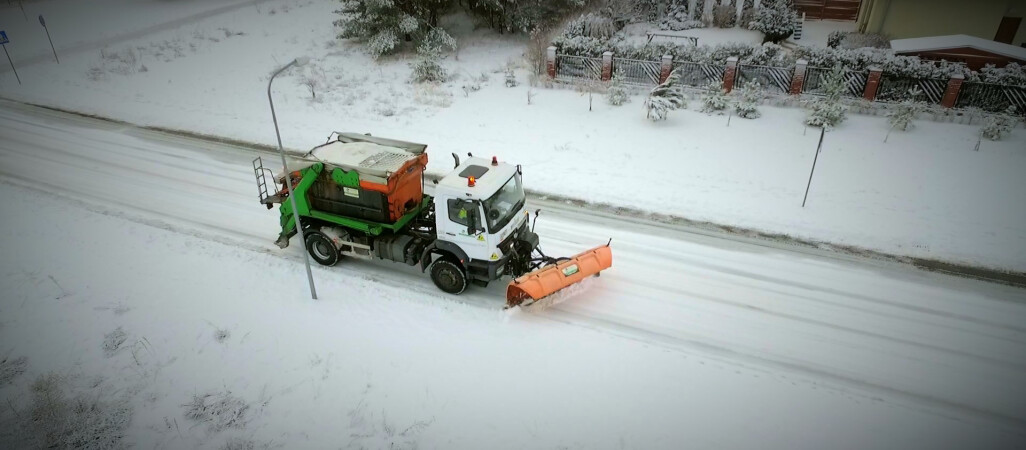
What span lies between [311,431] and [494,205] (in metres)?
4.59

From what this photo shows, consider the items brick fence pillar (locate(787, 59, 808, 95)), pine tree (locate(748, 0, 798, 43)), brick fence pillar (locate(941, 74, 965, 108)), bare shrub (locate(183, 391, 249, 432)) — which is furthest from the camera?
pine tree (locate(748, 0, 798, 43))

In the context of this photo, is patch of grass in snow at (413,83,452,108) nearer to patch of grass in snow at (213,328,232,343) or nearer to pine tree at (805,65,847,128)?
patch of grass in snow at (213,328,232,343)

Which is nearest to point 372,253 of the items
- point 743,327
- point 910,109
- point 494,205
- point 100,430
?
point 494,205

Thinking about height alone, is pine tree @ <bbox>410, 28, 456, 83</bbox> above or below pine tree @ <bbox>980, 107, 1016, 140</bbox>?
above

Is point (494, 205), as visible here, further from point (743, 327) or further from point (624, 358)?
point (743, 327)

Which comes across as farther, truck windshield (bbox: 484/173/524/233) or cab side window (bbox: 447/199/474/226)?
truck windshield (bbox: 484/173/524/233)

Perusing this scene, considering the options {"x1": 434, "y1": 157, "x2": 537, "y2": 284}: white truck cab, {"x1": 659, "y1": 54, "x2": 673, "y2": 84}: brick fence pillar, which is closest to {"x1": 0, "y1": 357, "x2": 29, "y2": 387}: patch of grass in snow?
{"x1": 434, "y1": 157, "x2": 537, "y2": 284}: white truck cab

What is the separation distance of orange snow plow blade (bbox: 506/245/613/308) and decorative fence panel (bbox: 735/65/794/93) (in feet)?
41.9

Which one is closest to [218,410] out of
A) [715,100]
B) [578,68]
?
[715,100]

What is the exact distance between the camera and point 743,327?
31.6ft

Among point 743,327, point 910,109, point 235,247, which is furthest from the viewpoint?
point 910,109

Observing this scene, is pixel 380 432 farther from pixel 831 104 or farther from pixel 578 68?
pixel 578 68

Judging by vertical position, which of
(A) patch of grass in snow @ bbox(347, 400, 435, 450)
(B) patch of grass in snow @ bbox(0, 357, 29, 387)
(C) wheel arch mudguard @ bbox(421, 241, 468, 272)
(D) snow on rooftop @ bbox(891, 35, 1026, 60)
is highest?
(D) snow on rooftop @ bbox(891, 35, 1026, 60)

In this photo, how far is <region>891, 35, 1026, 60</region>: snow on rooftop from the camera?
1873cm
